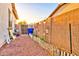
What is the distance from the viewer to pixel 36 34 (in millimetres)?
2727

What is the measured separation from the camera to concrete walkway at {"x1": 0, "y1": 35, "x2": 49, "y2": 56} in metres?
2.19

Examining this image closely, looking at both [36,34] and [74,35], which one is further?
[36,34]

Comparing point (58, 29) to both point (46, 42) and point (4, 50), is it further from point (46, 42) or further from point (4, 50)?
point (4, 50)

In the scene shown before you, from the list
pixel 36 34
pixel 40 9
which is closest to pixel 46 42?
pixel 36 34

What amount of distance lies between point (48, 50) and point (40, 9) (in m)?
0.59

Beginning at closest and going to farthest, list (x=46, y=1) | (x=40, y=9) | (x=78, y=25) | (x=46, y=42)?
(x=78, y=25), (x=46, y=1), (x=40, y=9), (x=46, y=42)

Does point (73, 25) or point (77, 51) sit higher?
point (73, 25)

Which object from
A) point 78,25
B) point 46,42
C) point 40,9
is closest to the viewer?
point 78,25

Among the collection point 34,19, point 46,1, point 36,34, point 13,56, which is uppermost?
point 46,1

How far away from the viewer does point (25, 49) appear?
2293 millimetres

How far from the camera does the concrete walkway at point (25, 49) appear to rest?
2.19 metres

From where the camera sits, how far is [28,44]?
237 centimetres

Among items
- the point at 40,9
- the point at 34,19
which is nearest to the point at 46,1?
the point at 40,9

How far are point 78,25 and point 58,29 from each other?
41 centimetres
